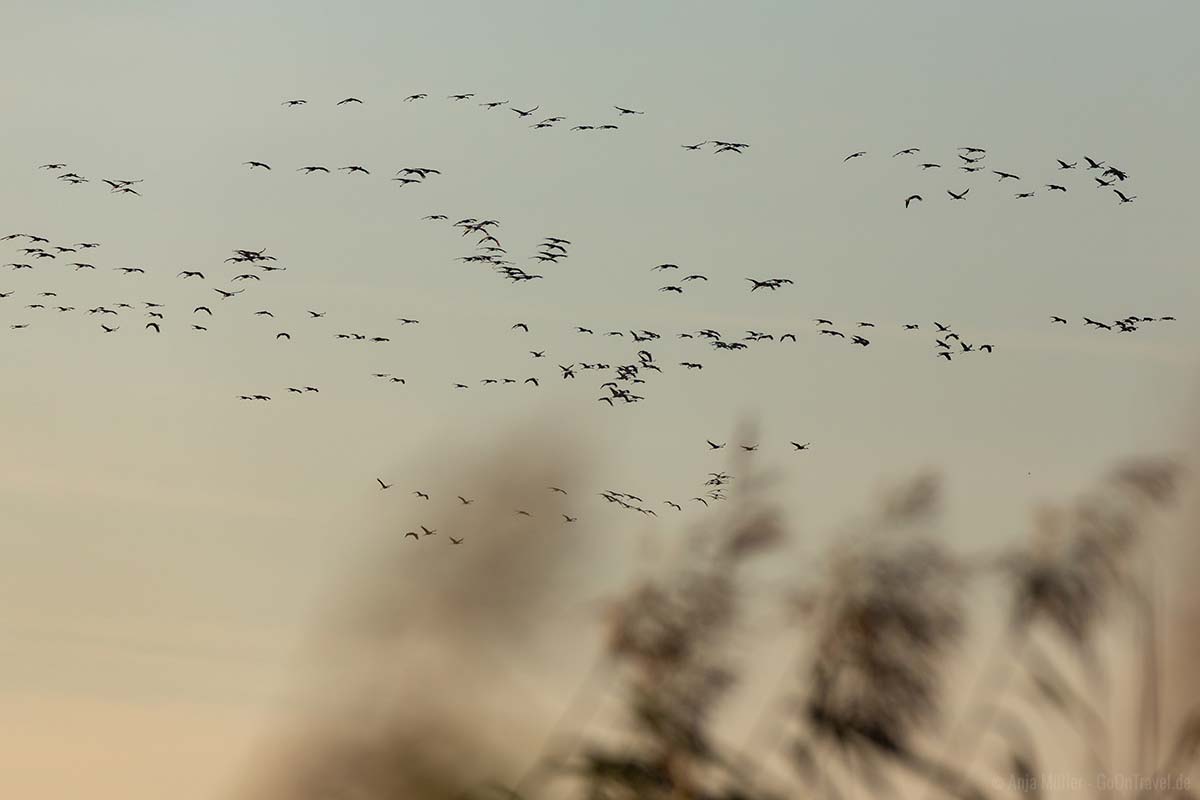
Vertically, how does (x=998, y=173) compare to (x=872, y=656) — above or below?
below

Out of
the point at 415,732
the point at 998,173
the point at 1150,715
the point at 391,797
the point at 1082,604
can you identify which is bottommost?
the point at 998,173

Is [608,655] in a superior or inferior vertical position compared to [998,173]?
superior

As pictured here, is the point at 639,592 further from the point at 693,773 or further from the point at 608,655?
the point at 693,773

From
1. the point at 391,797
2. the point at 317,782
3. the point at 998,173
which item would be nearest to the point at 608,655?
the point at 391,797

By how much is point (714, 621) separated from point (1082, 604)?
4.30 feet

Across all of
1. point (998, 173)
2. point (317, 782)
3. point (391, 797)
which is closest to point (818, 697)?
point (391, 797)

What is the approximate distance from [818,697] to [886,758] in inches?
13.1

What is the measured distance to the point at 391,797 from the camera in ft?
25.6

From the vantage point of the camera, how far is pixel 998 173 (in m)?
35.2

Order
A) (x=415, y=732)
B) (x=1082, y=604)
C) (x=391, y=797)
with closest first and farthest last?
(x=1082, y=604), (x=391, y=797), (x=415, y=732)

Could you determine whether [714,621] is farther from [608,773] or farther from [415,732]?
[415,732]

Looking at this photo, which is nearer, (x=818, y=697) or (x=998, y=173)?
(x=818, y=697)

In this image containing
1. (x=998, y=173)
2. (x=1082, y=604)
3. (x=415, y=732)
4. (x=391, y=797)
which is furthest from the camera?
(x=998, y=173)

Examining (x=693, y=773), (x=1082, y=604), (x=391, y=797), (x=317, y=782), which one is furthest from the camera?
(x=317, y=782)
